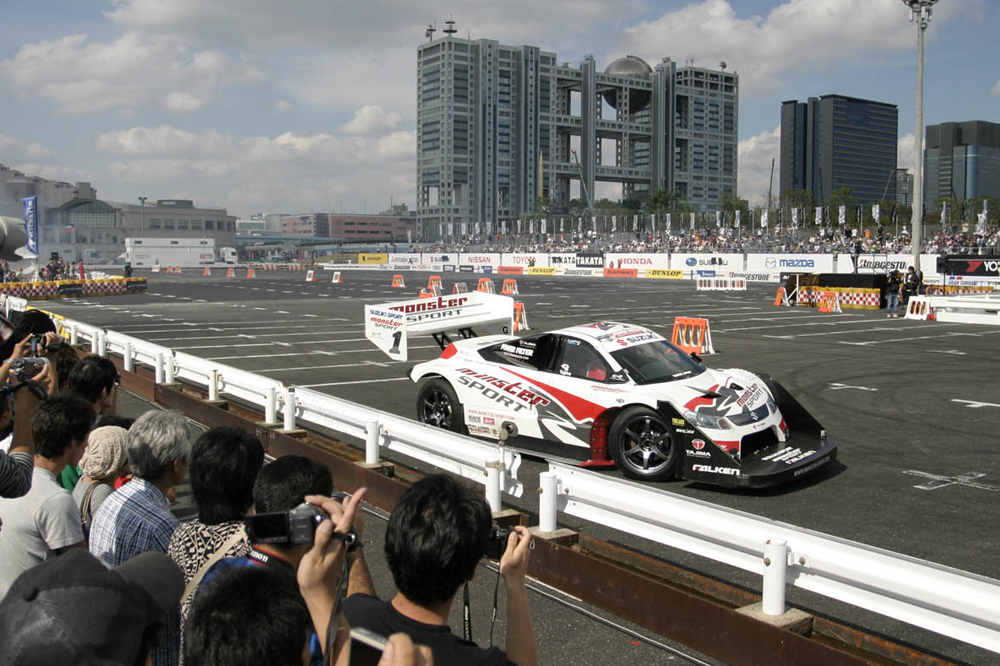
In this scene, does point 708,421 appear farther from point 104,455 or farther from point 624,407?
point 104,455

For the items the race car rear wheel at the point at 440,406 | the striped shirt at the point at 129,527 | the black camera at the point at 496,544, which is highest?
the black camera at the point at 496,544

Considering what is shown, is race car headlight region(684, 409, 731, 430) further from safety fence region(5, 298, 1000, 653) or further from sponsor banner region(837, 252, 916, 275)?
sponsor banner region(837, 252, 916, 275)

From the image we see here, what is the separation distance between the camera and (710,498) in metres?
8.35

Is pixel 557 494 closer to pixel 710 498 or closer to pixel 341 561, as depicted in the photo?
pixel 710 498

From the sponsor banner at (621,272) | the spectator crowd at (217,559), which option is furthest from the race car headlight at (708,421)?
the sponsor banner at (621,272)

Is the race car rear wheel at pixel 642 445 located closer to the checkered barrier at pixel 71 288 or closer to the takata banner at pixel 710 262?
the checkered barrier at pixel 71 288

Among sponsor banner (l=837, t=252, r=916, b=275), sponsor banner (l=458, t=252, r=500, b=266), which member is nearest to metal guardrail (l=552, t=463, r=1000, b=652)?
sponsor banner (l=837, t=252, r=916, b=275)

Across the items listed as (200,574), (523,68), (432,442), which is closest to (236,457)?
(200,574)

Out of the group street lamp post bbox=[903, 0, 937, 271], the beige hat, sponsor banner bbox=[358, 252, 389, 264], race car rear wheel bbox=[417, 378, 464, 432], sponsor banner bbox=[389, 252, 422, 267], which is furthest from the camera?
sponsor banner bbox=[358, 252, 389, 264]

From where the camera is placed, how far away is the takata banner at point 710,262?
59844 millimetres

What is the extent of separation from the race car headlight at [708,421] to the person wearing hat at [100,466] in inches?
213

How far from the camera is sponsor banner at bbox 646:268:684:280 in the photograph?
2438 inches

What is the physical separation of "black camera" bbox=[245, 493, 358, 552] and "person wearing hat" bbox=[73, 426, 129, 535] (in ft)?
7.43

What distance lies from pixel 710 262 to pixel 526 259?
857 inches
